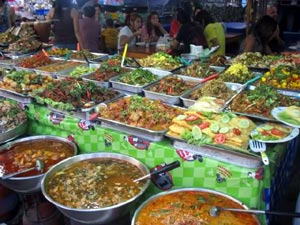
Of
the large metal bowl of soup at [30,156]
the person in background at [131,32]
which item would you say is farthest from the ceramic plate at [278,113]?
the person in background at [131,32]

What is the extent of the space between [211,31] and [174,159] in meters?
3.59

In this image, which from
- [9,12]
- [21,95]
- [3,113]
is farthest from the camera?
[9,12]

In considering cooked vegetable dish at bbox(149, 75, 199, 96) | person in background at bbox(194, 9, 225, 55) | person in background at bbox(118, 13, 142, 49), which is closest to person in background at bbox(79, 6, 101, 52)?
person in background at bbox(118, 13, 142, 49)

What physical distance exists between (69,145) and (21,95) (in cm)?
74

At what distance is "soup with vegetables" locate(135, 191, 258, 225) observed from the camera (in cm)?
165

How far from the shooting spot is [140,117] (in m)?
2.19

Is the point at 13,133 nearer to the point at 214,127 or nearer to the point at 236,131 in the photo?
the point at 214,127

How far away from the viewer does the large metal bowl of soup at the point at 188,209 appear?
165 centimetres

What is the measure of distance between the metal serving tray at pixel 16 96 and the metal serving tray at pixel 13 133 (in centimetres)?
22

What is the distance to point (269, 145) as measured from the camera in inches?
77.4

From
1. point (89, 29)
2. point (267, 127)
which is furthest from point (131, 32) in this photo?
point (267, 127)

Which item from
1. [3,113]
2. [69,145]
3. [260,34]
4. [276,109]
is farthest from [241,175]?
[260,34]

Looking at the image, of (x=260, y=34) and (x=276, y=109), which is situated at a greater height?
(x=260, y=34)

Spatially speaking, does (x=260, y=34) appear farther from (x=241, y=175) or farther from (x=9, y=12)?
(x=9, y=12)
